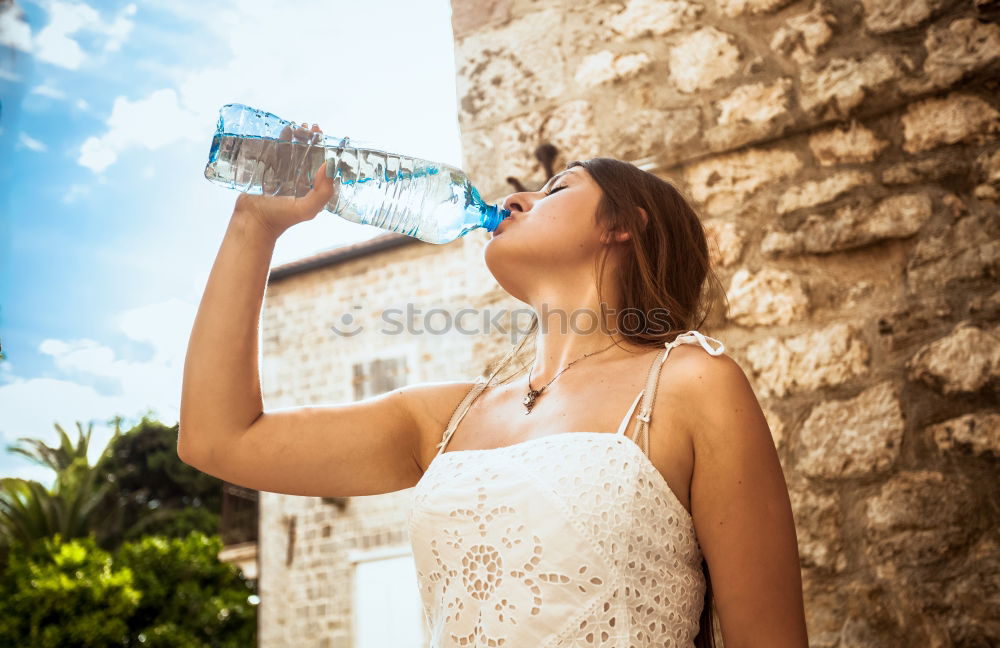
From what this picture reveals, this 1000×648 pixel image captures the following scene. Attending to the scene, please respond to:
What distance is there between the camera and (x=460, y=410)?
1360mm

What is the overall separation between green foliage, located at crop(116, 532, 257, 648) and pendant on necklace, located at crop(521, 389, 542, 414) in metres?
10.6

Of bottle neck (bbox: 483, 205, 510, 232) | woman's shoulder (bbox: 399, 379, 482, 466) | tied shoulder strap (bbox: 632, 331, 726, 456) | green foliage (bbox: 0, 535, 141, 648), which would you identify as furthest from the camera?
green foliage (bbox: 0, 535, 141, 648)

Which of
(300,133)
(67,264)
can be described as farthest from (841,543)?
(67,264)

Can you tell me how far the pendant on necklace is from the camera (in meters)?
1.28

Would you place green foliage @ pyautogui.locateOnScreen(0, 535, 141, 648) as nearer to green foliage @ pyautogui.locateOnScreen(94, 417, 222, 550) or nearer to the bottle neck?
green foliage @ pyautogui.locateOnScreen(94, 417, 222, 550)

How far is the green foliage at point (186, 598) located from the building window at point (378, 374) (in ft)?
12.2

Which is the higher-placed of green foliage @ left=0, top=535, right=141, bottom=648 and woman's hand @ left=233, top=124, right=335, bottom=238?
woman's hand @ left=233, top=124, right=335, bottom=238

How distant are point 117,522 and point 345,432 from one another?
60.1ft

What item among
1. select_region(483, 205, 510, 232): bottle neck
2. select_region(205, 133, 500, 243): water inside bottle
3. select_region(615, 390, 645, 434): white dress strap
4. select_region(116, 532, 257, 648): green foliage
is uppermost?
select_region(205, 133, 500, 243): water inside bottle

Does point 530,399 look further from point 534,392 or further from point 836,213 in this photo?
point 836,213

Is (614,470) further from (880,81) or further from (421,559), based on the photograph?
(880,81)

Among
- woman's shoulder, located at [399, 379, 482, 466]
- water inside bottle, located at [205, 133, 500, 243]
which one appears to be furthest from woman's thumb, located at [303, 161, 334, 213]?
woman's shoulder, located at [399, 379, 482, 466]

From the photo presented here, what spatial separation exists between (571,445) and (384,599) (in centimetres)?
968

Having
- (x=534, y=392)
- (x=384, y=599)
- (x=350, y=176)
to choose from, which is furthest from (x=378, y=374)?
(x=534, y=392)
